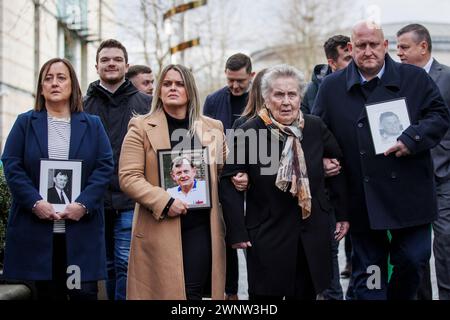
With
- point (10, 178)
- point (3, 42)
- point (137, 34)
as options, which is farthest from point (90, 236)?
point (137, 34)

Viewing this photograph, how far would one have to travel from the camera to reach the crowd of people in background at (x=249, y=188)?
17.9 feet

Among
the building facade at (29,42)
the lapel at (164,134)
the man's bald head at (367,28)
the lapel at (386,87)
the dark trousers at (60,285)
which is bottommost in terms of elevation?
the dark trousers at (60,285)

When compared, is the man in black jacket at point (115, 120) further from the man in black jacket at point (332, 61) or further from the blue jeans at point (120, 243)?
the man in black jacket at point (332, 61)

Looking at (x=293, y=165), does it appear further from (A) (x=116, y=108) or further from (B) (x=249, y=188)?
(A) (x=116, y=108)

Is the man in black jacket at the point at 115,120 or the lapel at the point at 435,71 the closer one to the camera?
the man in black jacket at the point at 115,120

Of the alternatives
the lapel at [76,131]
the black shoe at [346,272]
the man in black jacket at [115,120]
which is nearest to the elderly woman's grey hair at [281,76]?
the lapel at [76,131]

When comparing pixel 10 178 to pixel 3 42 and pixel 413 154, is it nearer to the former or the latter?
pixel 413 154

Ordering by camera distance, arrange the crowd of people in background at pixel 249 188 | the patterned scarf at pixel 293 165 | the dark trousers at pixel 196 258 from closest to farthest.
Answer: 1. the patterned scarf at pixel 293 165
2. the crowd of people in background at pixel 249 188
3. the dark trousers at pixel 196 258

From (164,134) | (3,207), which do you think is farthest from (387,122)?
(3,207)

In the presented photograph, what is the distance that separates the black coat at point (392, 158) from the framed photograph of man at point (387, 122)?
0.19ft

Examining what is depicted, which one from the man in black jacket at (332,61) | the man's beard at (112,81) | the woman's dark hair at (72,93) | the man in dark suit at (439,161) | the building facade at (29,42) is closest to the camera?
the woman's dark hair at (72,93)

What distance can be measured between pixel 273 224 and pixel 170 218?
0.73 m

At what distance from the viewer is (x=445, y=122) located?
5.74 metres

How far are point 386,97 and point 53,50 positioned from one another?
66.5 feet
